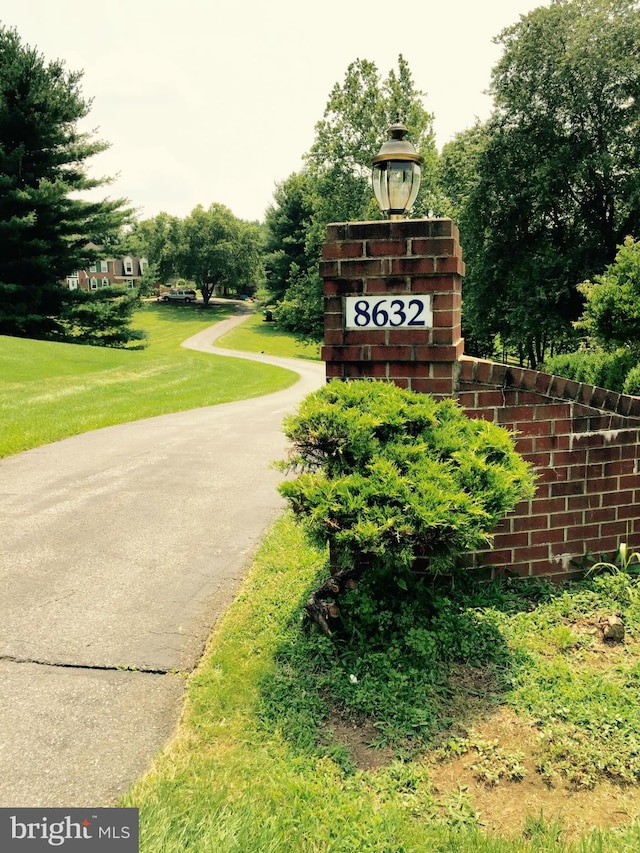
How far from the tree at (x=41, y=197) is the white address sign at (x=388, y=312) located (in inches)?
1052

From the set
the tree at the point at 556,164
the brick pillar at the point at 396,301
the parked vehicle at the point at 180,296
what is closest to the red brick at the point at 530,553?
the brick pillar at the point at 396,301

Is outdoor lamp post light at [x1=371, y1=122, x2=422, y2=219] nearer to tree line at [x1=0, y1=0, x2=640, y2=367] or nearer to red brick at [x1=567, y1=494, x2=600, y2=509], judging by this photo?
red brick at [x1=567, y1=494, x2=600, y2=509]

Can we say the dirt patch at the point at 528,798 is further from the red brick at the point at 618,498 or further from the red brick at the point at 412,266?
the red brick at the point at 412,266

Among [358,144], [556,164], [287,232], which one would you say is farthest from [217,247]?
[556,164]

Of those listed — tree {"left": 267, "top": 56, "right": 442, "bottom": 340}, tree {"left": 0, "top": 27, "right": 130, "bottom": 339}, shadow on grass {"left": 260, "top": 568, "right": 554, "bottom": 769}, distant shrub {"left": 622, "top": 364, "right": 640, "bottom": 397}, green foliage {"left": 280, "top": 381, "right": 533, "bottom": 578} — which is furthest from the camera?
tree {"left": 267, "top": 56, "right": 442, "bottom": 340}

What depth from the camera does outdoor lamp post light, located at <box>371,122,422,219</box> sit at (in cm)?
407

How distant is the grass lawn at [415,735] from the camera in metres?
2.30

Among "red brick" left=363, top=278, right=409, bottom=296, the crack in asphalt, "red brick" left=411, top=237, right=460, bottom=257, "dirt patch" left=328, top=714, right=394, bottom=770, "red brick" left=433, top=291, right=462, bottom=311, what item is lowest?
"dirt patch" left=328, top=714, right=394, bottom=770

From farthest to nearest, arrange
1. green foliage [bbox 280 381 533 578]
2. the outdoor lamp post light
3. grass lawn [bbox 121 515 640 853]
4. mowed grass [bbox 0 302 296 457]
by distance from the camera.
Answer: mowed grass [bbox 0 302 296 457] → the outdoor lamp post light → green foliage [bbox 280 381 533 578] → grass lawn [bbox 121 515 640 853]

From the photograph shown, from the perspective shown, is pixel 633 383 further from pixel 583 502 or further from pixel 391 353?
pixel 391 353

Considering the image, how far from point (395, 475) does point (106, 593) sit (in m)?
2.36

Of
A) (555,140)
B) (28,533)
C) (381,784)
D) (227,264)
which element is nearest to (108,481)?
(28,533)

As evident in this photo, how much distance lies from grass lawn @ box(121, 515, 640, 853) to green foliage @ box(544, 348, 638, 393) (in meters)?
6.98

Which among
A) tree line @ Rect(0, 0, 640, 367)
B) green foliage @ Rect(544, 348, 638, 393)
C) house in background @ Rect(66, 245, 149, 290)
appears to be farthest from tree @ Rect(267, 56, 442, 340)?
house in background @ Rect(66, 245, 149, 290)
